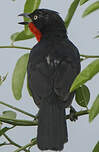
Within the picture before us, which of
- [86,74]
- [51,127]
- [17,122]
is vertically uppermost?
[86,74]

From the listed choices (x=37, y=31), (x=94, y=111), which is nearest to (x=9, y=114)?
(x=94, y=111)

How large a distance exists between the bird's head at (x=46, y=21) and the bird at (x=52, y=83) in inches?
3.4

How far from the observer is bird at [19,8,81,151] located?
1297 millimetres

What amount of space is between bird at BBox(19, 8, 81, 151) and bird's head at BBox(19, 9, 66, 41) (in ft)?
0.29

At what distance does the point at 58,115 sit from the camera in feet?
4.66

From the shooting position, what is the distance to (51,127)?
1344 mm

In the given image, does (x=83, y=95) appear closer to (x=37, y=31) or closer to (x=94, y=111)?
(x=94, y=111)

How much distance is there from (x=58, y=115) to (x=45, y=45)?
510mm

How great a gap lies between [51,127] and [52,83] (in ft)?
0.79

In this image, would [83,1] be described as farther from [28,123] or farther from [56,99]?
[56,99]

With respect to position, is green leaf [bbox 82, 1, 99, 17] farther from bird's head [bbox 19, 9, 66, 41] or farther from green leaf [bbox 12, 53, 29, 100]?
bird's head [bbox 19, 9, 66, 41]

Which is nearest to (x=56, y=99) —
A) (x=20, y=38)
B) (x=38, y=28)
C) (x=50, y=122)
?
(x=50, y=122)

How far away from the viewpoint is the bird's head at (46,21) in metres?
2.00

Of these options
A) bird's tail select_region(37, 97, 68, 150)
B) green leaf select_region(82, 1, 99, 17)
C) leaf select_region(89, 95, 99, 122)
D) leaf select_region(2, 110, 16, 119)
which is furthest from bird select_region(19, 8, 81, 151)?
green leaf select_region(82, 1, 99, 17)
